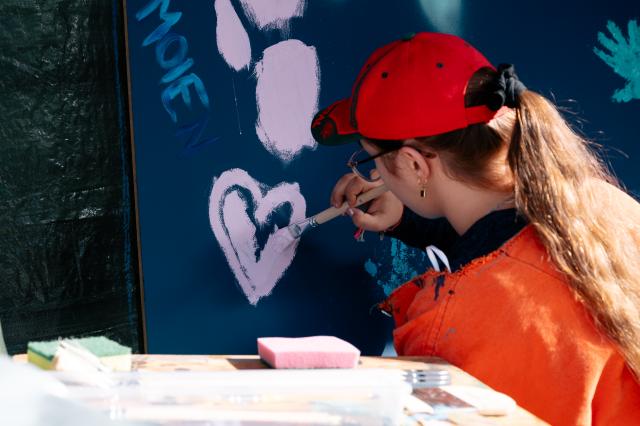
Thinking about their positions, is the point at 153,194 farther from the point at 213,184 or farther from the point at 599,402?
the point at 599,402

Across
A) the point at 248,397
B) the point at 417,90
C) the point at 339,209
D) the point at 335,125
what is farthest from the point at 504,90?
the point at 248,397

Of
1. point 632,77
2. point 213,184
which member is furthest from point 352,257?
point 632,77

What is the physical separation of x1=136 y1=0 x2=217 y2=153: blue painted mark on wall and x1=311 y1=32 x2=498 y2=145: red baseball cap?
0.35 meters

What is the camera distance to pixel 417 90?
1.55m

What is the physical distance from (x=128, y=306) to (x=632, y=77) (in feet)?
4.03

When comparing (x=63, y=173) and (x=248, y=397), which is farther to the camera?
(x=63, y=173)

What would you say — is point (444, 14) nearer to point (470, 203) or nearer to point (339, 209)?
point (339, 209)

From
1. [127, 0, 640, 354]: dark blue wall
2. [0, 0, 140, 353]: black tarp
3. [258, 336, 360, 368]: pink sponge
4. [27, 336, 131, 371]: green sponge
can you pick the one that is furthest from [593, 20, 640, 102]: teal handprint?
[27, 336, 131, 371]: green sponge

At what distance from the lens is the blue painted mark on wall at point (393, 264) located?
6.77 ft

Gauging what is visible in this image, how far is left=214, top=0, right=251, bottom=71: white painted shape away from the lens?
6.07ft

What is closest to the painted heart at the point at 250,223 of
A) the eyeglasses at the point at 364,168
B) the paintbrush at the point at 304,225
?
the paintbrush at the point at 304,225

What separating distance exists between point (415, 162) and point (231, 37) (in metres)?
0.49

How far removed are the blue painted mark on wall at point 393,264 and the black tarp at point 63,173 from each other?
1.76ft

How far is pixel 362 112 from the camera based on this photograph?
1.61 metres
